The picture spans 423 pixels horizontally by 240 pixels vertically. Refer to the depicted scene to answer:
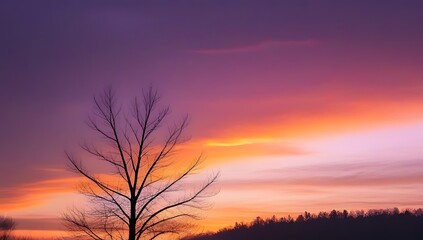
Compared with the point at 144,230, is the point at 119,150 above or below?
above

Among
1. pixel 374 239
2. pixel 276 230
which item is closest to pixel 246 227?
pixel 276 230

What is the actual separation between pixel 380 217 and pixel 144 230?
4036 inches

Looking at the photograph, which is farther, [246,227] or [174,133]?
[246,227]

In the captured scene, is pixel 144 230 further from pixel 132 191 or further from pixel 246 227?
pixel 246 227

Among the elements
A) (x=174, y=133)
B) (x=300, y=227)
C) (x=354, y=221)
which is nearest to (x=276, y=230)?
(x=300, y=227)

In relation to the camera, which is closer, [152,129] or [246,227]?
[152,129]

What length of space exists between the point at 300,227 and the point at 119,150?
327ft

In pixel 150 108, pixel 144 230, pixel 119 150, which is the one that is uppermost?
pixel 150 108

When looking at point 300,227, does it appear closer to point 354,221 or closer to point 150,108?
point 354,221

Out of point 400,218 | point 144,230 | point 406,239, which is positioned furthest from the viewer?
point 400,218

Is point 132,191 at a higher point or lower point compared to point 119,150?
lower

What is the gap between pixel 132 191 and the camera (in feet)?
74.9

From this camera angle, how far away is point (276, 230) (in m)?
119

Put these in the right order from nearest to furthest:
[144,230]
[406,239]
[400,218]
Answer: [144,230], [406,239], [400,218]
